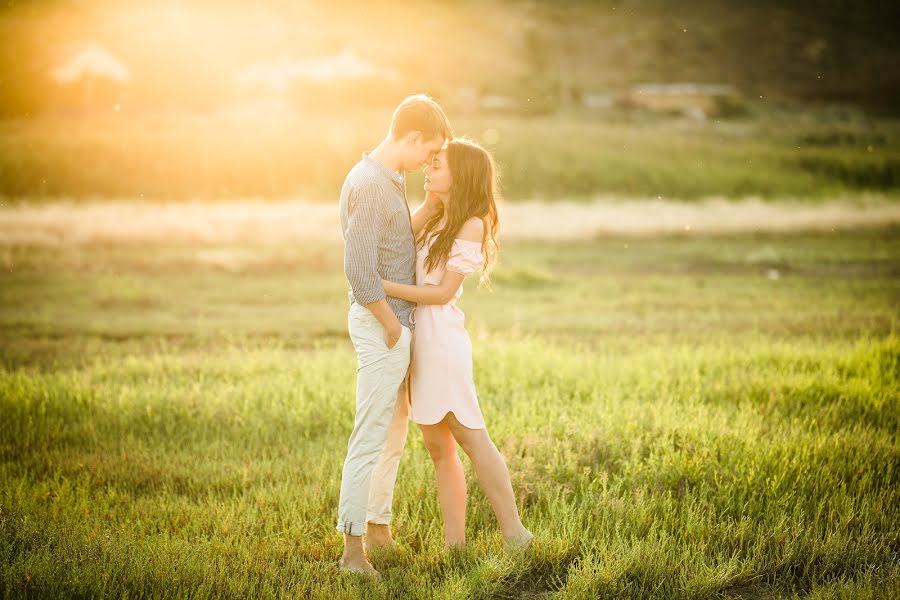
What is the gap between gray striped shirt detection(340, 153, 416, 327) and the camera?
4344mm

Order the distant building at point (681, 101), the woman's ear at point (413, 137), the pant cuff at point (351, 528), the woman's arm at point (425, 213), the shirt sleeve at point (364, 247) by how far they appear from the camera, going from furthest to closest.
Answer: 1. the distant building at point (681, 101)
2. the woman's arm at point (425, 213)
3. the pant cuff at point (351, 528)
4. the woman's ear at point (413, 137)
5. the shirt sleeve at point (364, 247)

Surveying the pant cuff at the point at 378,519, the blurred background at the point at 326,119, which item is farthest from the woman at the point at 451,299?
the blurred background at the point at 326,119

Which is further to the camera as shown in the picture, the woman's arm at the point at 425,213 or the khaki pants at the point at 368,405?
the woman's arm at the point at 425,213

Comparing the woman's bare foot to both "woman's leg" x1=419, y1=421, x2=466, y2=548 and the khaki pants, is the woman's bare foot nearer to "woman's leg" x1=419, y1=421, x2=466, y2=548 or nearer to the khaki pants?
the khaki pants

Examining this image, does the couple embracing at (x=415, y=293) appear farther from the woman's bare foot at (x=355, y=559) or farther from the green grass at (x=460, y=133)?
the green grass at (x=460, y=133)

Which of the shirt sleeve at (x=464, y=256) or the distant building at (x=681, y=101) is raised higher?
the distant building at (x=681, y=101)

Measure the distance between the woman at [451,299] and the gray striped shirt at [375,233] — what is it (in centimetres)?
14

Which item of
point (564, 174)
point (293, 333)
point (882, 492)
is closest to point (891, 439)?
point (882, 492)

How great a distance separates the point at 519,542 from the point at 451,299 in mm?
1575

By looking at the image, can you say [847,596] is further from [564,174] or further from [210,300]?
[564,174]

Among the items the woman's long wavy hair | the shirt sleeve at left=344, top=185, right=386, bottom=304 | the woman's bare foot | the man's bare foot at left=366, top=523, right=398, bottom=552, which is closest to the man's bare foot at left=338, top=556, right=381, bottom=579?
the woman's bare foot

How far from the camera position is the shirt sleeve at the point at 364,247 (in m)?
4.33

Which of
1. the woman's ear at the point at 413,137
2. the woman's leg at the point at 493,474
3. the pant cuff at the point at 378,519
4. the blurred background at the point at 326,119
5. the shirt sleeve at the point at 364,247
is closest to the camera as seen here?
the shirt sleeve at the point at 364,247

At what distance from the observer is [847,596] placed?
4391 mm
